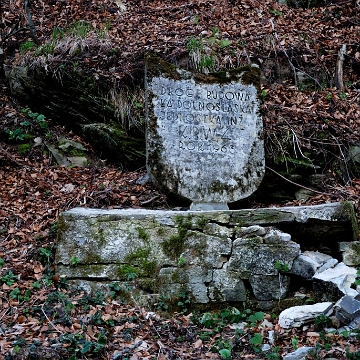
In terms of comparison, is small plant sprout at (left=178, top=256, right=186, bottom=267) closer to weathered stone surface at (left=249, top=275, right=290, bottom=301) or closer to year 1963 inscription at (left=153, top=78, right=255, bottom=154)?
weathered stone surface at (left=249, top=275, right=290, bottom=301)

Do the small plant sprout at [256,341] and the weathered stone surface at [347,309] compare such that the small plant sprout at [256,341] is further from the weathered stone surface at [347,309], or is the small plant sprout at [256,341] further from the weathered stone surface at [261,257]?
the weathered stone surface at [261,257]

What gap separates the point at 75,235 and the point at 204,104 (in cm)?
220

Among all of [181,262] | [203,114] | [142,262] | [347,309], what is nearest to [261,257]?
[181,262]

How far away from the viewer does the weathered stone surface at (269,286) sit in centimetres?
486

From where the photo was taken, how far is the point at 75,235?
16.6 ft

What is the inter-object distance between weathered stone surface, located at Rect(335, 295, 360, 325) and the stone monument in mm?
1969

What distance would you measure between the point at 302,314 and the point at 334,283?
0.44 m

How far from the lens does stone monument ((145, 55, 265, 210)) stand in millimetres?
5875

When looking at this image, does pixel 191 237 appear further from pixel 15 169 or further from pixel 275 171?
pixel 15 169

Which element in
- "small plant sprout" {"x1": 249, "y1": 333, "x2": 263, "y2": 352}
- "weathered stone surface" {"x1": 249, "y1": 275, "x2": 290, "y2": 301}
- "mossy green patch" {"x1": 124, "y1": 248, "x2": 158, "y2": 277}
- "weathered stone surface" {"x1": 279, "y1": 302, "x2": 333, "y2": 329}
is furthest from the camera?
"mossy green patch" {"x1": 124, "y1": 248, "x2": 158, "y2": 277}

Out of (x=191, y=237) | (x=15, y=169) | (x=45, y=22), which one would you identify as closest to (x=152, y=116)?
(x=191, y=237)

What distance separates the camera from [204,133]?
6.04 meters

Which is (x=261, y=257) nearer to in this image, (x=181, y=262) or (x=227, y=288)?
(x=227, y=288)

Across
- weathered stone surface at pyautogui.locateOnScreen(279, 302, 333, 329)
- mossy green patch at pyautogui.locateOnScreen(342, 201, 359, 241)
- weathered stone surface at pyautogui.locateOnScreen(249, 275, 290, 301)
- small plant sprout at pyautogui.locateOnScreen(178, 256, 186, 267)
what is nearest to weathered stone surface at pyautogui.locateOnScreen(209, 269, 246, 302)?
weathered stone surface at pyautogui.locateOnScreen(249, 275, 290, 301)
